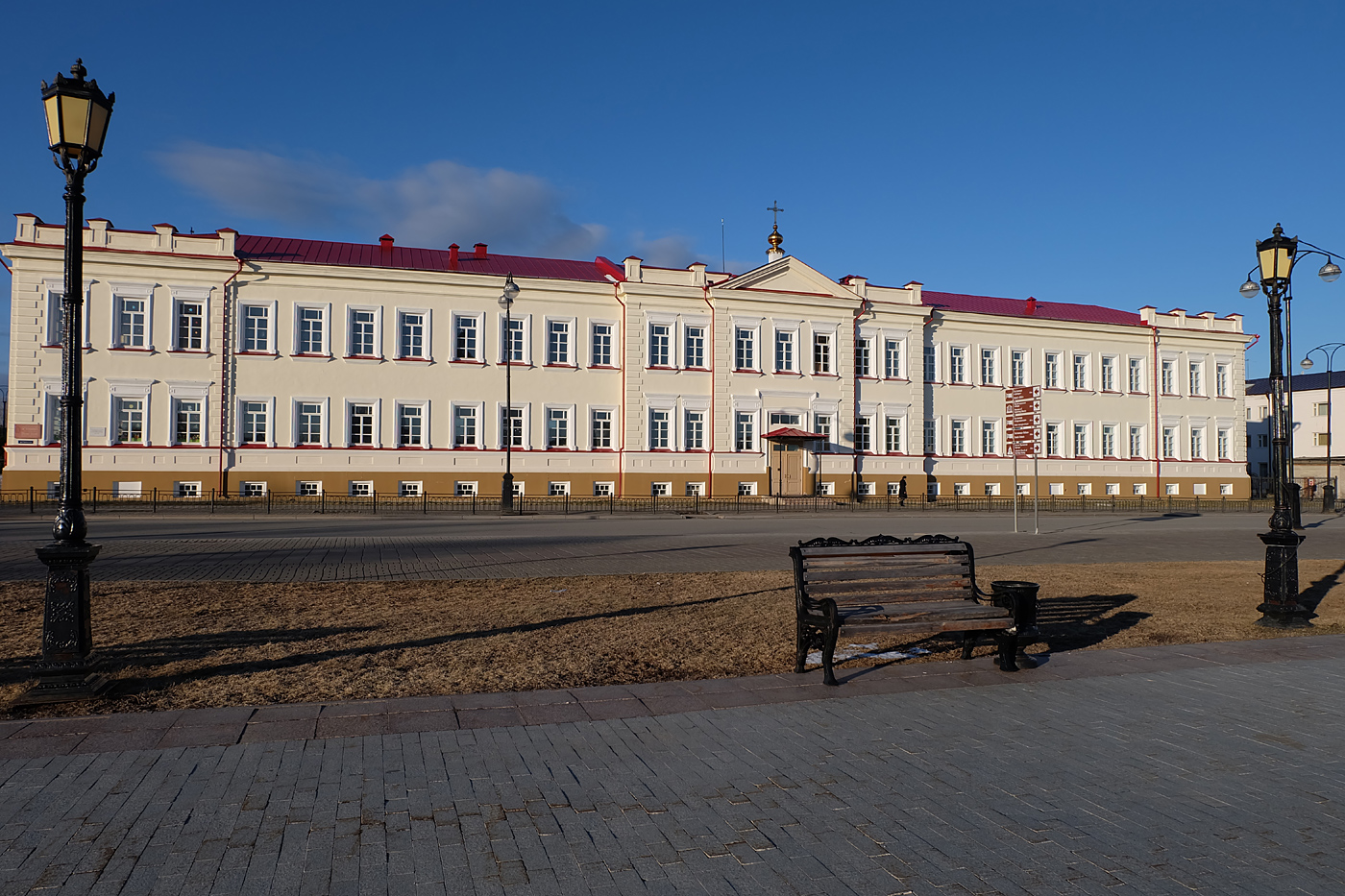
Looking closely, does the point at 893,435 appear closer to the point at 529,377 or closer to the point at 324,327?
the point at 529,377

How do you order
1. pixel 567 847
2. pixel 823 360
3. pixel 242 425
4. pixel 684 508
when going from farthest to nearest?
pixel 823 360
pixel 242 425
pixel 684 508
pixel 567 847

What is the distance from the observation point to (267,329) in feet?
122

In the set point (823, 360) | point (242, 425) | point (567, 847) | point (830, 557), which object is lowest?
point (567, 847)

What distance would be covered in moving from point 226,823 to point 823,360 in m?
40.9

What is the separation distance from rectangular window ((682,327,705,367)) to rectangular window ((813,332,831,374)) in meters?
5.52

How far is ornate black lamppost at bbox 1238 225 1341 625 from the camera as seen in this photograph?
30.3 ft

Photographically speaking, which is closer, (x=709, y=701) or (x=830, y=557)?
(x=709, y=701)

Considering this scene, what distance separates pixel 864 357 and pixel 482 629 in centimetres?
3821

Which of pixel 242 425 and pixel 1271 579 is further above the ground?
pixel 242 425

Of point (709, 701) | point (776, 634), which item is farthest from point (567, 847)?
point (776, 634)

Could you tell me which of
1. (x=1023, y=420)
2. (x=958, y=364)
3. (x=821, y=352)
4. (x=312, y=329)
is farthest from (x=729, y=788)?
(x=958, y=364)

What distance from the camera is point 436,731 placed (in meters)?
5.36

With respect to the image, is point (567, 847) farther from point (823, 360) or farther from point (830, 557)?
point (823, 360)

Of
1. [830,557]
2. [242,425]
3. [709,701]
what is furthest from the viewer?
[242,425]
